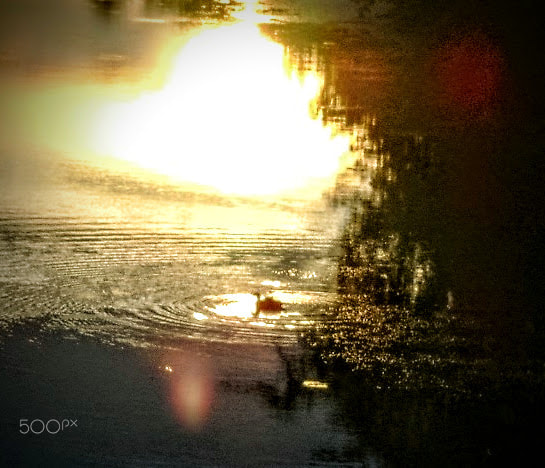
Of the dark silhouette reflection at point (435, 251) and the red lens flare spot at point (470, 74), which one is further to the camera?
the red lens flare spot at point (470, 74)

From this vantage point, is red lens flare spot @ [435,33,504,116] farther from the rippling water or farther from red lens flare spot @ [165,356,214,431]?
red lens flare spot @ [165,356,214,431]

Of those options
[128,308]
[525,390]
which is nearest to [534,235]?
[525,390]

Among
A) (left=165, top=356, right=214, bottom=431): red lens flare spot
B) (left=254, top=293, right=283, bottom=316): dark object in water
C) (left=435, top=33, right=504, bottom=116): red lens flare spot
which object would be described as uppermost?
(left=435, top=33, right=504, bottom=116): red lens flare spot

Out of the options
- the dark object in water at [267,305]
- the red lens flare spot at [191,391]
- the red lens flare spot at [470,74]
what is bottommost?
the red lens flare spot at [191,391]

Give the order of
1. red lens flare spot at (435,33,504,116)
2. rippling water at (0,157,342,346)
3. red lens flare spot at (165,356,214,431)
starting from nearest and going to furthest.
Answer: red lens flare spot at (165,356,214,431), rippling water at (0,157,342,346), red lens flare spot at (435,33,504,116)

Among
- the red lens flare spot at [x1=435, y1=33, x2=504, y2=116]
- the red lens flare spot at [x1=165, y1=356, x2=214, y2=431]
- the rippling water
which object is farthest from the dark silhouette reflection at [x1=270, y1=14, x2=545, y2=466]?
the red lens flare spot at [x1=165, y1=356, x2=214, y2=431]

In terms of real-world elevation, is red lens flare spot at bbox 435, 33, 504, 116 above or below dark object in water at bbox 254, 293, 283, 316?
above

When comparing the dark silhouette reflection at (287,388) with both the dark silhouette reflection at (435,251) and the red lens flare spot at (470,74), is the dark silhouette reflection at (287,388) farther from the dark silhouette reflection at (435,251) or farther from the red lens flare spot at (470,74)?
the red lens flare spot at (470,74)

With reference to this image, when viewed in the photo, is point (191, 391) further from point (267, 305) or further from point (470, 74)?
point (470, 74)

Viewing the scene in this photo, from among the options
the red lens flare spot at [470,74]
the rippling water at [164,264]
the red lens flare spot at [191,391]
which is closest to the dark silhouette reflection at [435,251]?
the red lens flare spot at [470,74]

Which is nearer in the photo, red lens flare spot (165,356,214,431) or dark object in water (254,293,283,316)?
red lens flare spot (165,356,214,431)

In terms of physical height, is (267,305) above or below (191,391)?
above

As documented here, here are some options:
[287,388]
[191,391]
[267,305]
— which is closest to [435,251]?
[267,305]

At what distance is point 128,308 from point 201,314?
204 millimetres
